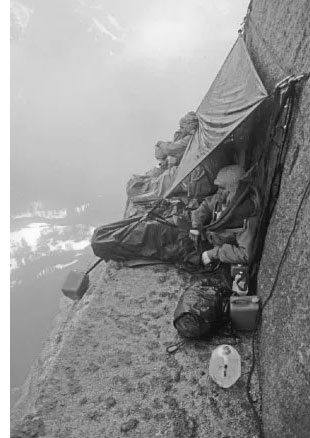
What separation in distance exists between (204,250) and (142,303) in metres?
1.36

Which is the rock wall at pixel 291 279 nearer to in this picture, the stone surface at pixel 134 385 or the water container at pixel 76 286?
the stone surface at pixel 134 385

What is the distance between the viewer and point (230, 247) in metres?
5.14

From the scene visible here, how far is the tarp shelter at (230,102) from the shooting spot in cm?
504

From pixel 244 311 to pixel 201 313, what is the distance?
521 mm

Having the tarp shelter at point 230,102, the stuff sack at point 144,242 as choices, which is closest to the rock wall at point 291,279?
the tarp shelter at point 230,102

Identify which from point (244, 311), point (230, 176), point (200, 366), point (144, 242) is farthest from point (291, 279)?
point (144, 242)

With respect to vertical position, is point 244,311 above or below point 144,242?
below

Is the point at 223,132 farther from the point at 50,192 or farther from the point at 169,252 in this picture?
the point at 50,192

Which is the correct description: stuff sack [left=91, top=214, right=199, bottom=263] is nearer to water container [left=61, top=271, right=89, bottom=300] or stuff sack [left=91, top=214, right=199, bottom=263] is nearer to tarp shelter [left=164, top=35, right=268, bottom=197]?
water container [left=61, top=271, right=89, bottom=300]

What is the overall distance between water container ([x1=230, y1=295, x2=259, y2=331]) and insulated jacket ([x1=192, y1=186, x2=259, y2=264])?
1.96 ft

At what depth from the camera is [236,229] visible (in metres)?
5.19

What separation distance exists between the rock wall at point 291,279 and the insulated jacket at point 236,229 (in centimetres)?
34

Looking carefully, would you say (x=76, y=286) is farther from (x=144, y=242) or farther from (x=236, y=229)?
(x=236, y=229)

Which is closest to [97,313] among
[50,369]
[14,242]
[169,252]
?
[50,369]
